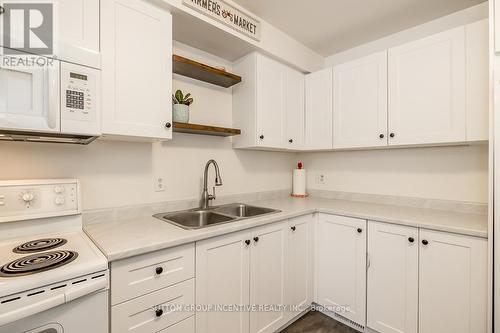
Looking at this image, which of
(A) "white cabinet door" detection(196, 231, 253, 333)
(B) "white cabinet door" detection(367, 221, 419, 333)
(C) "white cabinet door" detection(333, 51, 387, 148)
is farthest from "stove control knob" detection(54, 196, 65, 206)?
(C) "white cabinet door" detection(333, 51, 387, 148)

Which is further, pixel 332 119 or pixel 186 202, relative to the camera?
pixel 332 119

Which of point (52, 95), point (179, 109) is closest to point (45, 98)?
point (52, 95)

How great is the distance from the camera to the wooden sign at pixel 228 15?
61.7 inches

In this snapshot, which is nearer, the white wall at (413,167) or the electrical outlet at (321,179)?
the white wall at (413,167)

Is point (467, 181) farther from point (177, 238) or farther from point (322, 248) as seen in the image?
point (177, 238)

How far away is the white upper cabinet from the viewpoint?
2.03 meters

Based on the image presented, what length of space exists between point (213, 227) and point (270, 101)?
126cm

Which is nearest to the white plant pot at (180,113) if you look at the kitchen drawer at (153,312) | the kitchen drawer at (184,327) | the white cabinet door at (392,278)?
the kitchen drawer at (153,312)

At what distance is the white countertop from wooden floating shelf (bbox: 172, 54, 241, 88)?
1.07m

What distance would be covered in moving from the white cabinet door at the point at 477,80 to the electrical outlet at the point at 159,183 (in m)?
2.08

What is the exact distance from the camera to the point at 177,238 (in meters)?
1.16

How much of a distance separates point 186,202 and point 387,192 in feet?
5.86

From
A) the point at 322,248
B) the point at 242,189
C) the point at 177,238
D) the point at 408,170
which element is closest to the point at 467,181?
the point at 408,170

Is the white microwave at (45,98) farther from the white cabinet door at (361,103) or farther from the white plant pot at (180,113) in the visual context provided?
the white cabinet door at (361,103)
